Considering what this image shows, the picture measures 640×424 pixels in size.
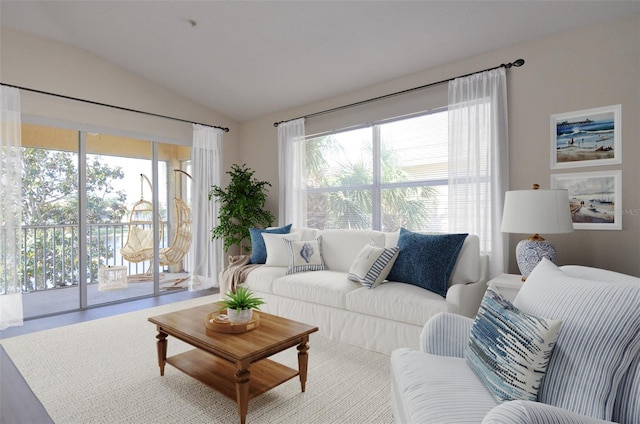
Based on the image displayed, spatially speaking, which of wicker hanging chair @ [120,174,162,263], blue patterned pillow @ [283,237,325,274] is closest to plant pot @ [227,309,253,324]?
blue patterned pillow @ [283,237,325,274]

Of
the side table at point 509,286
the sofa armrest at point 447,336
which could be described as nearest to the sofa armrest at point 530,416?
the sofa armrest at point 447,336

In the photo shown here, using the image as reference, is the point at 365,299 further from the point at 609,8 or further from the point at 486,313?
the point at 609,8

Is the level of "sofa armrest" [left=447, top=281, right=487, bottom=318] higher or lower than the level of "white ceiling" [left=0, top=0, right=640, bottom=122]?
lower

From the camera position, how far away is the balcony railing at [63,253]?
393 centimetres

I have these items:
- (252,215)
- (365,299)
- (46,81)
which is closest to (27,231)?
(46,81)

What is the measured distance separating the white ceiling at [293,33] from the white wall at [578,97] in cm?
12

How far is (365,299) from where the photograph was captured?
2.78 m

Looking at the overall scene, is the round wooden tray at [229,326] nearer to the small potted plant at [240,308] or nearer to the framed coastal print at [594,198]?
the small potted plant at [240,308]

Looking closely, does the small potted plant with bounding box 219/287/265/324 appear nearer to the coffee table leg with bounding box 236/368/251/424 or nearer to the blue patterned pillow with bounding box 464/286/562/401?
the coffee table leg with bounding box 236/368/251/424

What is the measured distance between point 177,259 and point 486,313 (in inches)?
177

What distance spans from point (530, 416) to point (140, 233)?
4.75m

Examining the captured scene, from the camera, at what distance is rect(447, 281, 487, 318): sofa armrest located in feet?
8.08

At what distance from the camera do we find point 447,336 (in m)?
1.62

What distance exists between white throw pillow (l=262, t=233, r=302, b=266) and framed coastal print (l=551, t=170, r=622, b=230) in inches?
102
